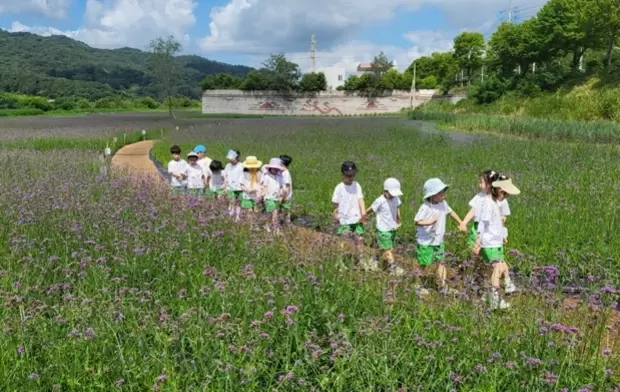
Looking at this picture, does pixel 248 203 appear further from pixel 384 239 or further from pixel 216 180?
pixel 384 239

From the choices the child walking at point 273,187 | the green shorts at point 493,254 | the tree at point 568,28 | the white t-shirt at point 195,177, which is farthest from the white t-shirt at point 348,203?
the tree at point 568,28

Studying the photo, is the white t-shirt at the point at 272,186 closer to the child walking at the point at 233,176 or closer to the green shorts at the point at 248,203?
the green shorts at the point at 248,203

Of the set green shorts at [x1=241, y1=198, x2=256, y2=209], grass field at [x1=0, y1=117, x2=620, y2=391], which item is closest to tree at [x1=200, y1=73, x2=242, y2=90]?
green shorts at [x1=241, y1=198, x2=256, y2=209]

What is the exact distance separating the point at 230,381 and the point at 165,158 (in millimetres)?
16644

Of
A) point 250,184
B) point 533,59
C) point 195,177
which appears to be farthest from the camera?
point 533,59

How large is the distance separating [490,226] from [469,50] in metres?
86.1

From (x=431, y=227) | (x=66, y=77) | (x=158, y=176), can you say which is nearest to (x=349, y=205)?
(x=431, y=227)

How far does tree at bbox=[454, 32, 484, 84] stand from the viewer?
84938 mm

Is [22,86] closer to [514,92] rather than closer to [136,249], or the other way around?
[514,92]

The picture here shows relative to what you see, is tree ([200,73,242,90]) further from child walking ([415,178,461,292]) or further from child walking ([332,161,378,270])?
child walking ([415,178,461,292])

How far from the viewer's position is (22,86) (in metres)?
107

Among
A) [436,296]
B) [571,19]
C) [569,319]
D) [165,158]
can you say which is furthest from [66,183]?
[571,19]

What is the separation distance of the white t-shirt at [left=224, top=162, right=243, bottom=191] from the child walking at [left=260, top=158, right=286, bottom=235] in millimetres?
930

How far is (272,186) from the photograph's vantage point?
8219 mm
